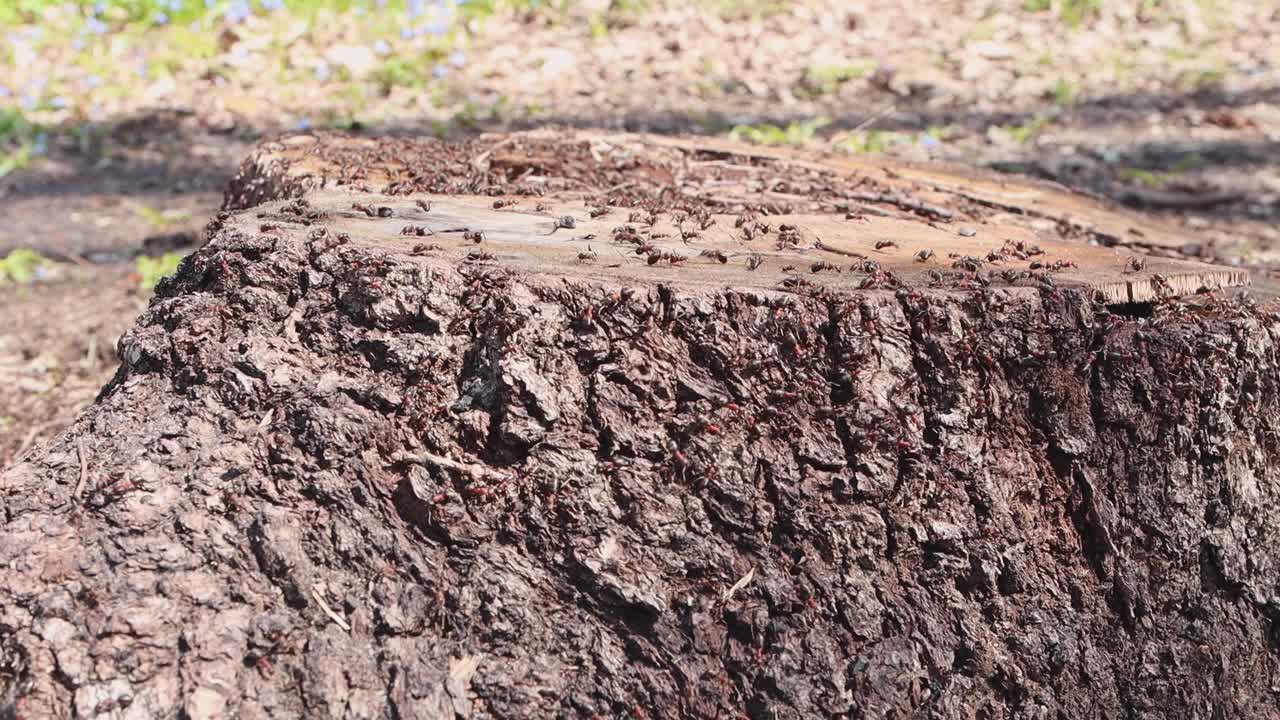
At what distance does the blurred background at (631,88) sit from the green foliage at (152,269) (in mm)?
95

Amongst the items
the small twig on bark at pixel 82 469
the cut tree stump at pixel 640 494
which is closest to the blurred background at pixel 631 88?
the small twig on bark at pixel 82 469

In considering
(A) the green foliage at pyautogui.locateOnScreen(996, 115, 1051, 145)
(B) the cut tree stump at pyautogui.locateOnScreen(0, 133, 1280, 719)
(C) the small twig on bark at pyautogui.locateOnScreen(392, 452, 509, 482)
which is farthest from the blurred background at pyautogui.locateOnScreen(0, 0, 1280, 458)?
(C) the small twig on bark at pyautogui.locateOnScreen(392, 452, 509, 482)

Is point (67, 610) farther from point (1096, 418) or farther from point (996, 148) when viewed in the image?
point (996, 148)

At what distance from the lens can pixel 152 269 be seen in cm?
508

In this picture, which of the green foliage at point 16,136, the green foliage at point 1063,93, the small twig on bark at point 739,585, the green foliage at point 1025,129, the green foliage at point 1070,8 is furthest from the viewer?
the green foliage at point 1070,8

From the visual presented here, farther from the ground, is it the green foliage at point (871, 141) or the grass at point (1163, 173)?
the green foliage at point (871, 141)

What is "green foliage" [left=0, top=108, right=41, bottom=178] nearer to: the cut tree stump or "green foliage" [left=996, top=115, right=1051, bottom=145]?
the cut tree stump

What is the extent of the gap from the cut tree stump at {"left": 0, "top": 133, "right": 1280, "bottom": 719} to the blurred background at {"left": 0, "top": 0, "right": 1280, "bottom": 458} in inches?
145

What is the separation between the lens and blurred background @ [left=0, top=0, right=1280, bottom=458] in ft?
20.1

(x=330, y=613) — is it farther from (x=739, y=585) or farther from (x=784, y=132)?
(x=784, y=132)

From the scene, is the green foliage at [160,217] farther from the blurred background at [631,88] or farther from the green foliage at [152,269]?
the green foliage at [152,269]

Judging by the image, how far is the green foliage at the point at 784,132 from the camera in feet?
20.1

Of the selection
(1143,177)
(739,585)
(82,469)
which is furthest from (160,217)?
(1143,177)

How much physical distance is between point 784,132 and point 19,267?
4049mm
